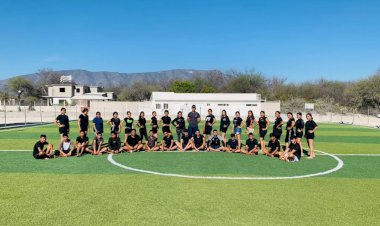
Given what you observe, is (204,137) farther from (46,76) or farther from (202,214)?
(46,76)

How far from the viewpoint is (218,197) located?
765cm

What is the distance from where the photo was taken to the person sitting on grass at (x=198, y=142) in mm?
15155

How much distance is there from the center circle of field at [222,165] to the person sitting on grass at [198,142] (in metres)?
0.84

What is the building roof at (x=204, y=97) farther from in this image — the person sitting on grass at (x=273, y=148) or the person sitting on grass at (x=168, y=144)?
the person sitting on grass at (x=273, y=148)

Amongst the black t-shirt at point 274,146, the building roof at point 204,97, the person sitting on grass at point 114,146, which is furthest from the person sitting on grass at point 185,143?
the building roof at point 204,97

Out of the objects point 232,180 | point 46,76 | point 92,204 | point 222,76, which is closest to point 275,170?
point 232,180

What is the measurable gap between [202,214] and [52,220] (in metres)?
2.76

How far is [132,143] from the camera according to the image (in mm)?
14766

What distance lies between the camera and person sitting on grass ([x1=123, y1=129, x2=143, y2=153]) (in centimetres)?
1455

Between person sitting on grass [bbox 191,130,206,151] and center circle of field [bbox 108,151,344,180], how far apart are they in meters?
0.84

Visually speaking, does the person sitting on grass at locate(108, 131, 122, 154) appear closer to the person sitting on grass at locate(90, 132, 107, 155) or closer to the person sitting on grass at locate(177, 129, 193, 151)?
the person sitting on grass at locate(90, 132, 107, 155)

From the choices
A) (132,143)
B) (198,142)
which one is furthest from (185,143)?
(132,143)

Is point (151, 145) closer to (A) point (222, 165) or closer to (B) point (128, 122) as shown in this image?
(B) point (128, 122)

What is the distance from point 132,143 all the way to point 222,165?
4.80 m
